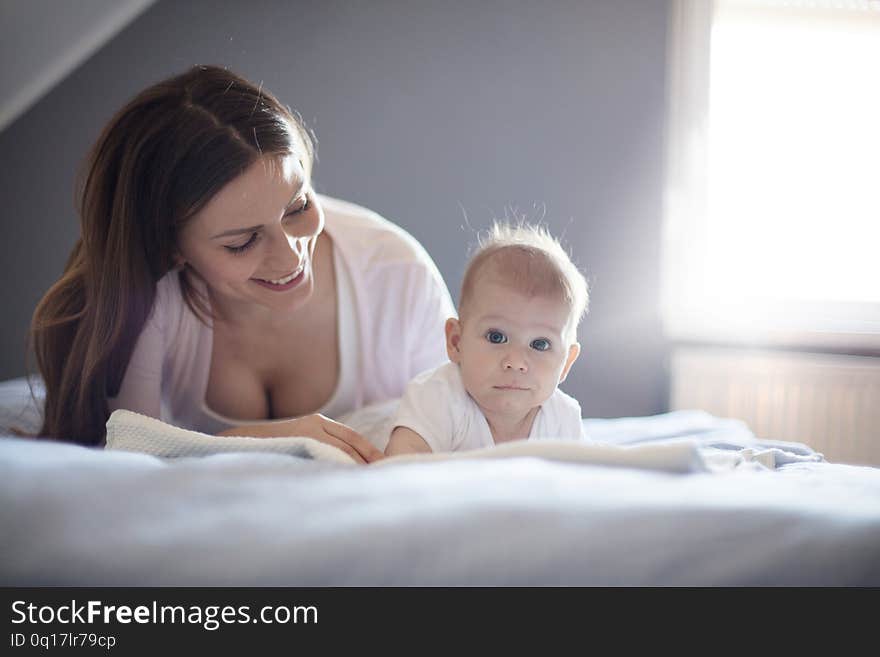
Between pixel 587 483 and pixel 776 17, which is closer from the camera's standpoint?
pixel 587 483

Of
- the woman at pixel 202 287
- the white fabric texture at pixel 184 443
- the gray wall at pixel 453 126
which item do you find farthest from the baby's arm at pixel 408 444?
the gray wall at pixel 453 126

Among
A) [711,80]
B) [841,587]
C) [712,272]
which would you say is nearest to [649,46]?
[711,80]

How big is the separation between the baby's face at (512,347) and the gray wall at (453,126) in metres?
1.48

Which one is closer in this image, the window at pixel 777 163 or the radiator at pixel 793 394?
the radiator at pixel 793 394

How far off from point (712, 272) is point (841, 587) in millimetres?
2162

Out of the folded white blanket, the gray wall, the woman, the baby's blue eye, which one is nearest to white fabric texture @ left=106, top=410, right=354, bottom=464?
the folded white blanket

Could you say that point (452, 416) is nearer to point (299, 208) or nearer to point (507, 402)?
point (507, 402)

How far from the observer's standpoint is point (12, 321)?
2.57 meters

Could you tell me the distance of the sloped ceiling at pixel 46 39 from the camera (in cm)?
206

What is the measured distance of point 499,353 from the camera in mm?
1146

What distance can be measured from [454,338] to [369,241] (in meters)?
0.40

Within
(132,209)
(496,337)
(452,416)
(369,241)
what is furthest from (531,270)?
(132,209)

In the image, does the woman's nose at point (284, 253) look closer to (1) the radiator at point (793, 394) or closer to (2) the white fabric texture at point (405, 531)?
(2) the white fabric texture at point (405, 531)
